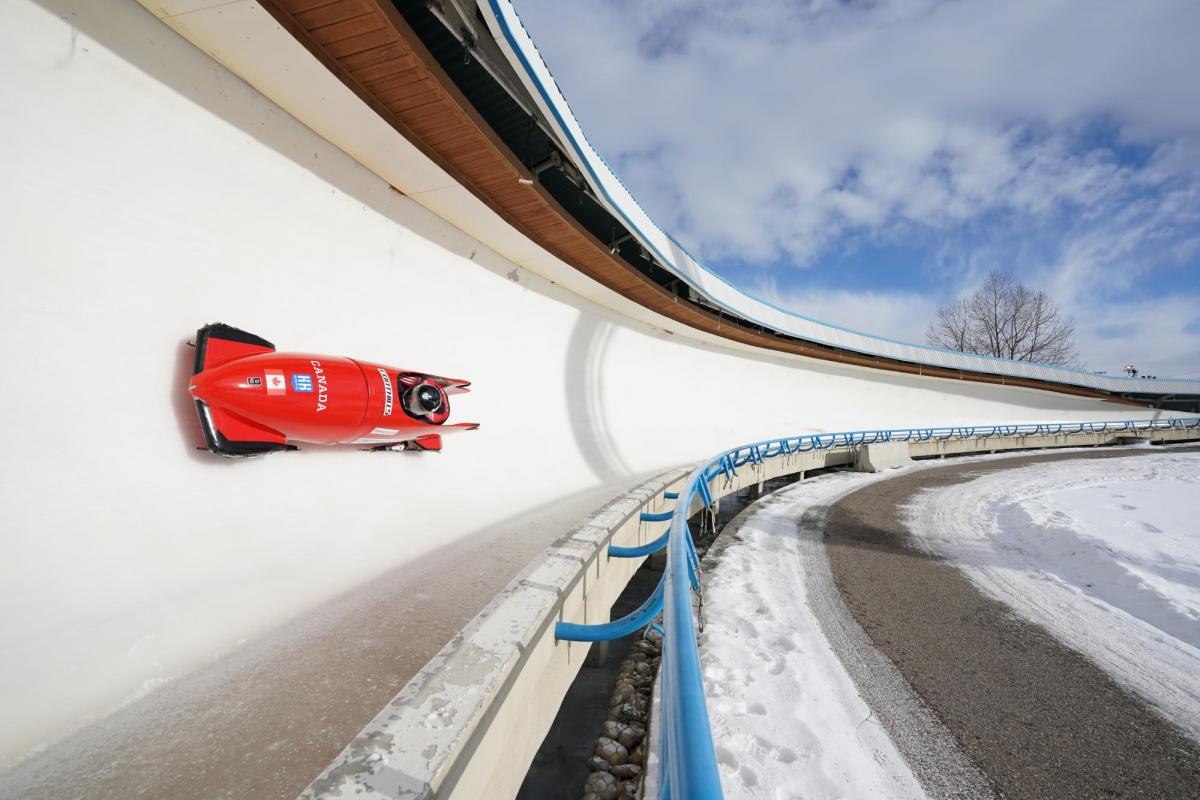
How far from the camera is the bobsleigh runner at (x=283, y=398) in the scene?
2.39 m

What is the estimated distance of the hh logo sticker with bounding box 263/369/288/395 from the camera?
8.26 ft

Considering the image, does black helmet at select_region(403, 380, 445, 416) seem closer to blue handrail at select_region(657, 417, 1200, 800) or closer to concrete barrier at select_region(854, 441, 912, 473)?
blue handrail at select_region(657, 417, 1200, 800)

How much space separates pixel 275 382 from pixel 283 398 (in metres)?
0.10

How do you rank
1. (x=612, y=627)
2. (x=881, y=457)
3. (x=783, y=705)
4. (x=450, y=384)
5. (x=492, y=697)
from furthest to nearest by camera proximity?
(x=881, y=457) < (x=450, y=384) < (x=783, y=705) < (x=612, y=627) < (x=492, y=697)

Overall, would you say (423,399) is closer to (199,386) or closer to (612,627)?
(199,386)

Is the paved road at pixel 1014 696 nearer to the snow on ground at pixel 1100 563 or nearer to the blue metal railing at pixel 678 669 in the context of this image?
the snow on ground at pixel 1100 563

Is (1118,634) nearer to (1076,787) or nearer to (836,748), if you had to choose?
(1076,787)

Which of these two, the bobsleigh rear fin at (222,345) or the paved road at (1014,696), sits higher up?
the bobsleigh rear fin at (222,345)

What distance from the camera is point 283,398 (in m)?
2.56

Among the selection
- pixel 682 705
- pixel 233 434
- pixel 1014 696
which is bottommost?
pixel 1014 696

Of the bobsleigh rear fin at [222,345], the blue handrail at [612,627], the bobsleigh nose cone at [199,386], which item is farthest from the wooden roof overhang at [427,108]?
the blue handrail at [612,627]

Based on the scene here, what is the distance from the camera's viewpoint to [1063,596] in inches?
163

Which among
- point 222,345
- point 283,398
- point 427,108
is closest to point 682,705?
point 283,398

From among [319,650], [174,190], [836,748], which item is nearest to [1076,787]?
[836,748]
